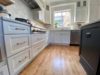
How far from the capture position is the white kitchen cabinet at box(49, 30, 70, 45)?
403 centimetres

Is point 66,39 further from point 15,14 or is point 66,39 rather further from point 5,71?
point 5,71

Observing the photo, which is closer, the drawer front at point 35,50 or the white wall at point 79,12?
the drawer front at point 35,50

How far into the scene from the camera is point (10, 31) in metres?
0.99

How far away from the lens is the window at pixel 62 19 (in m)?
4.41

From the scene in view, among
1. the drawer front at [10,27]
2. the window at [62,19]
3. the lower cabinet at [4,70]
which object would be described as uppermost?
the window at [62,19]

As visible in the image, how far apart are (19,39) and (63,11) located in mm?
3778

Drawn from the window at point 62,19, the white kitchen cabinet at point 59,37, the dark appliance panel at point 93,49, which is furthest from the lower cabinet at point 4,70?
the window at point 62,19

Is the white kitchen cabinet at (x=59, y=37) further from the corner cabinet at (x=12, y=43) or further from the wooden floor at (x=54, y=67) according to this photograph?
the corner cabinet at (x=12, y=43)

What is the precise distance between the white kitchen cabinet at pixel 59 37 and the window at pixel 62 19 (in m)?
0.57

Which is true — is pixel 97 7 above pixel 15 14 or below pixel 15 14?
above

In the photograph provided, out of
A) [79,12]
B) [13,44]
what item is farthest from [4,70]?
[79,12]

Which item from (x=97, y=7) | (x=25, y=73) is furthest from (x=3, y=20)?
(x=97, y=7)

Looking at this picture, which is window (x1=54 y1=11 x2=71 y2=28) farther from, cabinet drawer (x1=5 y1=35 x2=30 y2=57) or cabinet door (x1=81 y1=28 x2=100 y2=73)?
cabinet drawer (x1=5 y1=35 x2=30 y2=57)

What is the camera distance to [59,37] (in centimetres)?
416
